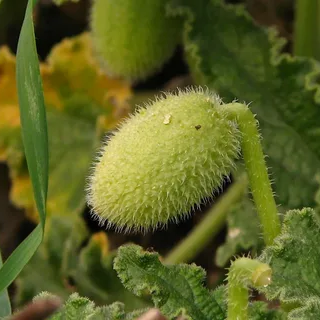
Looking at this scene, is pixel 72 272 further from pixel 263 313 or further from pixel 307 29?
pixel 307 29

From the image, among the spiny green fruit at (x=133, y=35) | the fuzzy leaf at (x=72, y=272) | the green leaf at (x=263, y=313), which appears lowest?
the fuzzy leaf at (x=72, y=272)

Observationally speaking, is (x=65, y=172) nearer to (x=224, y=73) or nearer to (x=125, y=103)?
(x=125, y=103)

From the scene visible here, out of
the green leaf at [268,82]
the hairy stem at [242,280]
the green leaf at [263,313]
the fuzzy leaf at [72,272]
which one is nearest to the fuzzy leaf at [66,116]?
the fuzzy leaf at [72,272]

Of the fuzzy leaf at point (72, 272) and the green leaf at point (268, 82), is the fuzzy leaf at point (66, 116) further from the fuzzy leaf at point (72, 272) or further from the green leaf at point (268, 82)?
the green leaf at point (268, 82)

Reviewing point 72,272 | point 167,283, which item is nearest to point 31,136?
point 167,283

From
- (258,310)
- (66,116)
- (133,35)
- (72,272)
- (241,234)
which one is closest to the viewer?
(258,310)

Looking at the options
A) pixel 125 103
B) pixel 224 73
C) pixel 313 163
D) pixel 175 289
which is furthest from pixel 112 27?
pixel 175 289
